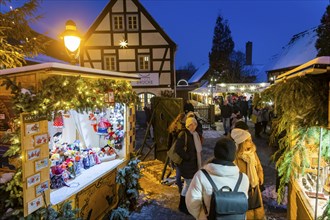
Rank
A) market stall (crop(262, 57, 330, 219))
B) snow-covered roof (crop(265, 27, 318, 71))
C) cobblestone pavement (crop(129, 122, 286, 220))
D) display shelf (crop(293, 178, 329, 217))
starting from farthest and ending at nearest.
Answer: snow-covered roof (crop(265, 27, 318, 71)), cobblestone pavement (crop(129, 122, 286, 220)), display shelf (crop(293, 178, 329, 217)), market stall (crop(262, 57, 330, 219))

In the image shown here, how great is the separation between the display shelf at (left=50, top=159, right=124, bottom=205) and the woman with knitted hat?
242cm

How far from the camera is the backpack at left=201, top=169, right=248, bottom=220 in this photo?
232 centimetres

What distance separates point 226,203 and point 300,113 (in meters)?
1.51

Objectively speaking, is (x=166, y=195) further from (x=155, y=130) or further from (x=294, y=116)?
(x=294, y=116)

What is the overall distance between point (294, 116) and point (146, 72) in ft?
49.6

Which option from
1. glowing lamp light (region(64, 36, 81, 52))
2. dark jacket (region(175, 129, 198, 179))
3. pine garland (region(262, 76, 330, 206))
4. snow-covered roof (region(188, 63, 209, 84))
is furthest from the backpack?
snow-covered roof (region(188, 63, 209, 84))

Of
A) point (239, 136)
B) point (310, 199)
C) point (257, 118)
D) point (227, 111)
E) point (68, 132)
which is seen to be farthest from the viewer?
point (227, 111)

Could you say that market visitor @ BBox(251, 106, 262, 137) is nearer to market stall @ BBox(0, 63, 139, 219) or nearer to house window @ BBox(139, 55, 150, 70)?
market stall @ BBox(0, 63, 139, 219)

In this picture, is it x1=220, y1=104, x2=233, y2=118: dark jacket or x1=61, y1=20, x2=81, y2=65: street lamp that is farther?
x1=220, y1=104, x2=233, y2=118: dark jacket

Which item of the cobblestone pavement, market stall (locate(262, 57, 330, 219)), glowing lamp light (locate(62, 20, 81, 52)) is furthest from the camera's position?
the cobblestone pavement

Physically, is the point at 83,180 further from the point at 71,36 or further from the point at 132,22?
the point at 132,22

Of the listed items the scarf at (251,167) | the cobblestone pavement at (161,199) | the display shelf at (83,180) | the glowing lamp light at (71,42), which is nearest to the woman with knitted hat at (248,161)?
the scarf at (251,167)

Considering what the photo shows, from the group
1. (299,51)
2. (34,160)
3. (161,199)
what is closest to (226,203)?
(34,160)

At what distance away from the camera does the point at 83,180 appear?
4.36m
